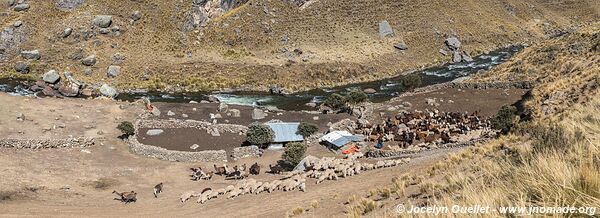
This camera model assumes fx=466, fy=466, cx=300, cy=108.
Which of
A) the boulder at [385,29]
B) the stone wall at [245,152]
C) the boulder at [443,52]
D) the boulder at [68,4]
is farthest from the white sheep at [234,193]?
the boulder at [68,4]

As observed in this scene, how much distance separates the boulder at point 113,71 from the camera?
248 feet

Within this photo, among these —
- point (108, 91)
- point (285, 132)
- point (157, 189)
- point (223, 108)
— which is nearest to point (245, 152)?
point (285, 132)

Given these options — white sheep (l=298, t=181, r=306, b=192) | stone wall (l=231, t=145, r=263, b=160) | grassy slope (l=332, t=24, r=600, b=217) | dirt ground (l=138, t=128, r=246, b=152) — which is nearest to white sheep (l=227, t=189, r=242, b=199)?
white sheep (l=298, t=181, r=306, b=192)

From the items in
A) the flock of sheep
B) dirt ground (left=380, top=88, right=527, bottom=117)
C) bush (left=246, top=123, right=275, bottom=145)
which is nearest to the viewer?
the flock of sheep

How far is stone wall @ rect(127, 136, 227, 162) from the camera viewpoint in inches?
1569

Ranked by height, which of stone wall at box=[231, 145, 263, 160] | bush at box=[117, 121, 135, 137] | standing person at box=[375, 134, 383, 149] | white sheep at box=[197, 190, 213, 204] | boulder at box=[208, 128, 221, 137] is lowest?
white sheep at box=[197, 190, 213, 204]

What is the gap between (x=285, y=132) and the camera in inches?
1781

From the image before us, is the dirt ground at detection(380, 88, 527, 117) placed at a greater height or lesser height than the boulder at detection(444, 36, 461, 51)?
lesser

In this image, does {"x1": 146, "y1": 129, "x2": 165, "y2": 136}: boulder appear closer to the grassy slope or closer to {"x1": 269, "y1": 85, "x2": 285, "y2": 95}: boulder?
{"x1": 269, "y1": 85, "x2": 285, "y2": 95}: boulder

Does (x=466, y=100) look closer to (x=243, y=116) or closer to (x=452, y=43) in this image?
(x=243, y=116)

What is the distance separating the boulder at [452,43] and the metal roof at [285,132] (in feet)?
201

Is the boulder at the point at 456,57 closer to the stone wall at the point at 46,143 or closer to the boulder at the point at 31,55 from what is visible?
the stone wall at the point at 46,143

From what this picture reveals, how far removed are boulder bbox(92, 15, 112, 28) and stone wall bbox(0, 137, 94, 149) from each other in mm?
50515

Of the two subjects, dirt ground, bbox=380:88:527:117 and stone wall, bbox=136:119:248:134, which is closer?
stone wall, bbox=136:119:248:134
